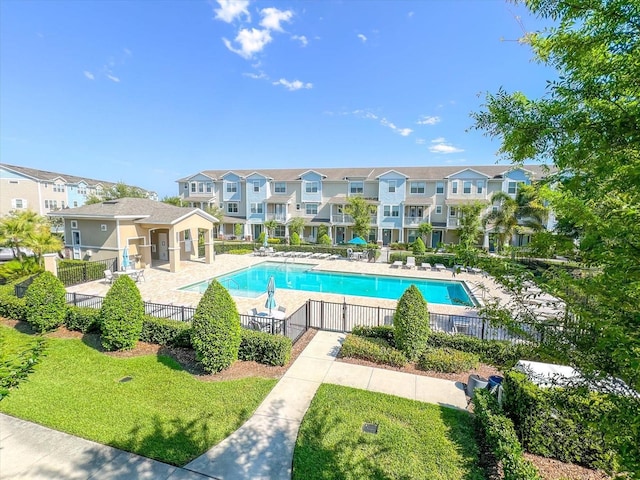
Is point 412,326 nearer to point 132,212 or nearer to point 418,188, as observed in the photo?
point 132,212

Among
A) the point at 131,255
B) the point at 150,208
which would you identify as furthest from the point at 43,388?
the point at 150,208

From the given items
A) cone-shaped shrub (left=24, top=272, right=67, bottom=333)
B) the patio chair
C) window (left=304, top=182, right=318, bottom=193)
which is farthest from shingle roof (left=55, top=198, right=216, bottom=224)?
window (left=304, top=182, right=318, bottom=193)

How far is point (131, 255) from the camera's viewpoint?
23359 millimetres

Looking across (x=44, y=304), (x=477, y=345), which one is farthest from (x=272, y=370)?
(x=44, y=304)

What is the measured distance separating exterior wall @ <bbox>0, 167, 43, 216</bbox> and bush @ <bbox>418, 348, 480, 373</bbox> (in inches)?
2055

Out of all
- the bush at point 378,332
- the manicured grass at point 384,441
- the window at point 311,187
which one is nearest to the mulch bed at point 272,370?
the manicured grass at point 384,441

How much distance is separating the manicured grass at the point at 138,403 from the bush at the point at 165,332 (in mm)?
820

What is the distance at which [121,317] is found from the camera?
9.83 metres

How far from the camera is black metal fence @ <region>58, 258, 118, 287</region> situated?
18469 millimetres

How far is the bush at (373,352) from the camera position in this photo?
9477 mm

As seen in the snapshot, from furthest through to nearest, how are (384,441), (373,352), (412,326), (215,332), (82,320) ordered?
(82,320) < (373,352) < (412,326) < (215,332) < (384,441)

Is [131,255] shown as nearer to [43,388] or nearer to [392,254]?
[43,388]

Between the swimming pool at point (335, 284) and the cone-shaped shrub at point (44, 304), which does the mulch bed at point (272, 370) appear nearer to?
the cone-shaped shrub at point (44, 304)

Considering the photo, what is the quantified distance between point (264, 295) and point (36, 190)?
4805cm
